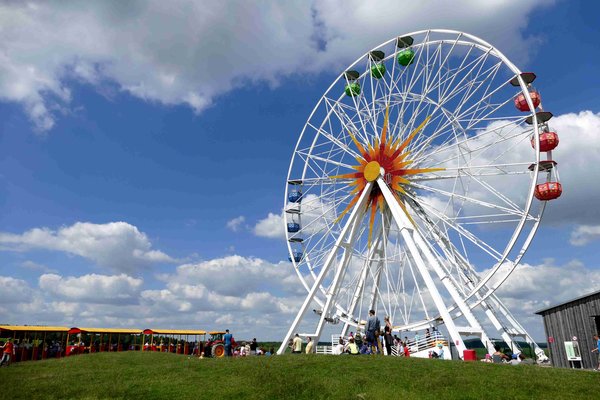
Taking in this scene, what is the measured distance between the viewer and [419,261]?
25828 mm

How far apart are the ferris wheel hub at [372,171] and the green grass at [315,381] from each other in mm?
14342

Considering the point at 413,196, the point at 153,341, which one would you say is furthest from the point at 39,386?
the point at 153,341

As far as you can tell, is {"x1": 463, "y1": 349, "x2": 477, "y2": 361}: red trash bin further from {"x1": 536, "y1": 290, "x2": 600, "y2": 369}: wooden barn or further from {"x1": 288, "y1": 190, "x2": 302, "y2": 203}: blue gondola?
{"x1": 288, "y1": 190, "x2": 302, "y2": 203}: blue gondola

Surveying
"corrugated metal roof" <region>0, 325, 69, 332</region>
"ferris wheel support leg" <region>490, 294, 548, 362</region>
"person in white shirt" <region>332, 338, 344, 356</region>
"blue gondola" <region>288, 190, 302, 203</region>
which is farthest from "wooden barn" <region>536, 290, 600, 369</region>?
"corrugated metal roof" <region>0, 325, 69, 332</region>

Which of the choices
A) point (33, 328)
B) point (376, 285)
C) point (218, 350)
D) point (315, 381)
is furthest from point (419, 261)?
point (33, 328)

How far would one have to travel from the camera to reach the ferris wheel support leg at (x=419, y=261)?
22.9 m

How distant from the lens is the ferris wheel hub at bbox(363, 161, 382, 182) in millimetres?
29672

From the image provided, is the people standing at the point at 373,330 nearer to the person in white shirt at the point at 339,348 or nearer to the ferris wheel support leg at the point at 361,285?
the person in white shirt at the point at 339,348

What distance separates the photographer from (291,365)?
54.6 feet

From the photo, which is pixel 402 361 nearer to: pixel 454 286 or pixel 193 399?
pixel 193 399

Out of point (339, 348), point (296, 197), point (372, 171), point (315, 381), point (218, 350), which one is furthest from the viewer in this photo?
point (296, 197)

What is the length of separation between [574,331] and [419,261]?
8.07m

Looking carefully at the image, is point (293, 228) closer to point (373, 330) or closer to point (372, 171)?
point (372, 171)

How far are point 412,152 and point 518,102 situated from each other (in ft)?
21.7
